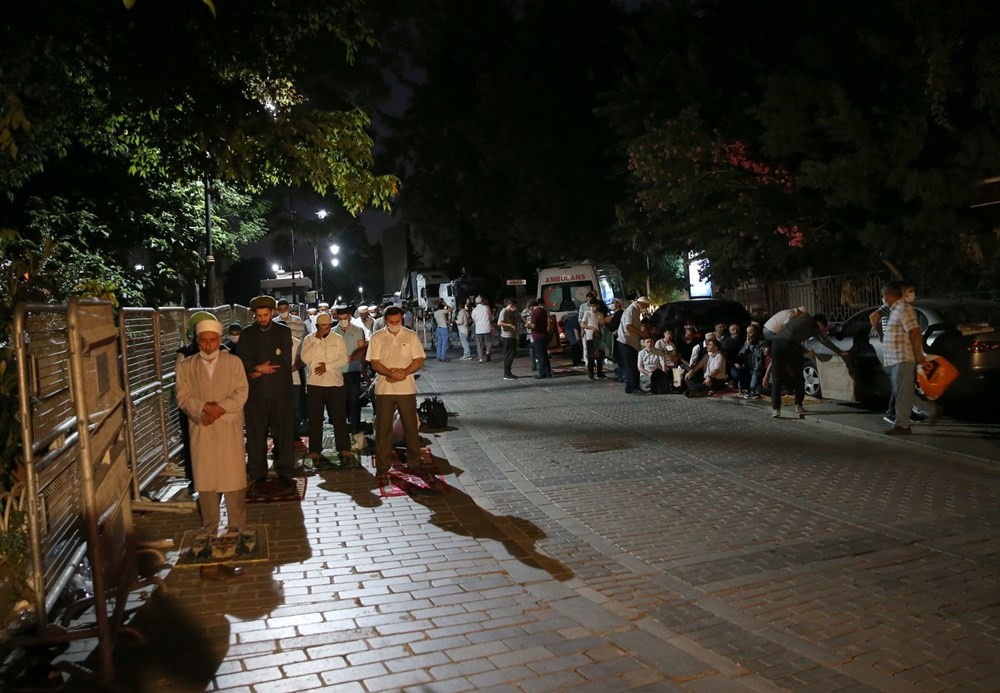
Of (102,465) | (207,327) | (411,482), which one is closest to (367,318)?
(411,482)

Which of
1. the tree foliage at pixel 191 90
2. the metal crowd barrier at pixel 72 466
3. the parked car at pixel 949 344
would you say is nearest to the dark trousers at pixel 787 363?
the parked car at pixel 949 344

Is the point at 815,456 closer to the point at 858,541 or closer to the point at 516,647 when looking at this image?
the point at 858,541

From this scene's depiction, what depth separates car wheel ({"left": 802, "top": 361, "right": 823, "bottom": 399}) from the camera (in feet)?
44.8

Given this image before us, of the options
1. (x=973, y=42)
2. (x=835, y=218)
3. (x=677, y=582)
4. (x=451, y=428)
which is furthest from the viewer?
(x=835, y=218)

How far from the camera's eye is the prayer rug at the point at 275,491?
27.1ft

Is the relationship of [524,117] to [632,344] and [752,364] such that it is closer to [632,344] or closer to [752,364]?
[632,344]

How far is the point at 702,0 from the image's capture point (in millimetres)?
23219

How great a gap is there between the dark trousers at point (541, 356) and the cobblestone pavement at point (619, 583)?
9693 mm

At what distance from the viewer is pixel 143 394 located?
29.2ft

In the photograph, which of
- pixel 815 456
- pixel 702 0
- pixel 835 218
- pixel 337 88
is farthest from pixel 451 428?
pixel 337 88

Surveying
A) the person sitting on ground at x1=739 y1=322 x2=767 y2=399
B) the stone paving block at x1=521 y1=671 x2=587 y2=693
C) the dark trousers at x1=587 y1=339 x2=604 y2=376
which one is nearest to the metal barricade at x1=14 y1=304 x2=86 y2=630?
the stone paving block at x1=521 y1=671 x2=587 y2=693

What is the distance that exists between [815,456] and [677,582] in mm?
→ 4534

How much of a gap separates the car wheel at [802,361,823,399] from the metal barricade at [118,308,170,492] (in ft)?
30.6

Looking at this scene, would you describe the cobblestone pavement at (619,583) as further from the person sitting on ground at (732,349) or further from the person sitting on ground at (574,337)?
the person sitting on ground at (574,337)
